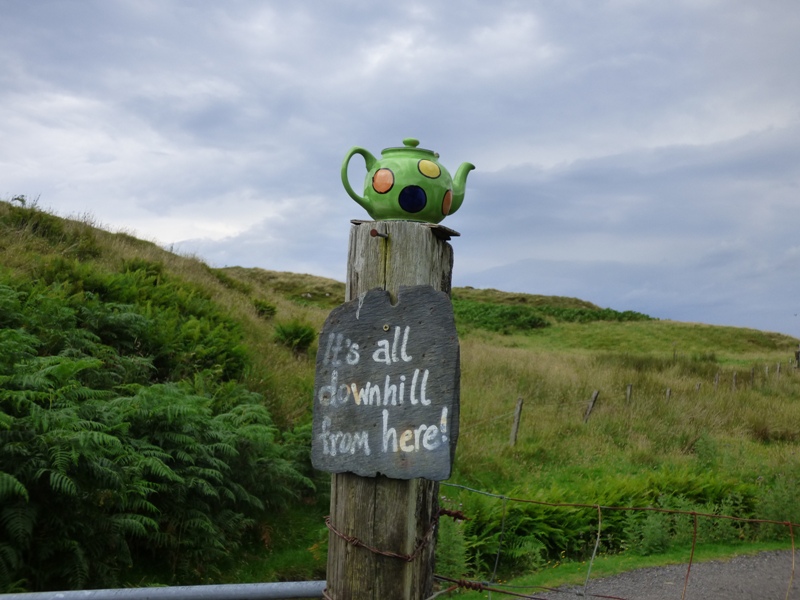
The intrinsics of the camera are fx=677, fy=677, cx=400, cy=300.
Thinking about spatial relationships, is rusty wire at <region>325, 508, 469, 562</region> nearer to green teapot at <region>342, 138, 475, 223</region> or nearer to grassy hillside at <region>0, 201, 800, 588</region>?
green teapot at <region>342, 138, 475, 223</region>

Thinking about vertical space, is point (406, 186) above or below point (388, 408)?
above

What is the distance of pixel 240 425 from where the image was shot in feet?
23.8

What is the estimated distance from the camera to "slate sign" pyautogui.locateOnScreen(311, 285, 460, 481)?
230 cm

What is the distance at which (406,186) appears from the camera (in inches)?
122

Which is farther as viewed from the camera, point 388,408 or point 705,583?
point 705,583

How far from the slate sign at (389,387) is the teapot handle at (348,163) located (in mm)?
890

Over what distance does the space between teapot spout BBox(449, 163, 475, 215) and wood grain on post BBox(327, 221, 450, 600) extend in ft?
2.52

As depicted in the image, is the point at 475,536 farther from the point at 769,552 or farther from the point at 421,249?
the point at 421,249

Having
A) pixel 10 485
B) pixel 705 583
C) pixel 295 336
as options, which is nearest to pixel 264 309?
pixel 295 336

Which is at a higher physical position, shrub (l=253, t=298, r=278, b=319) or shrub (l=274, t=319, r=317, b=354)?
shrub (l=253, t=298, r=278, b=319)

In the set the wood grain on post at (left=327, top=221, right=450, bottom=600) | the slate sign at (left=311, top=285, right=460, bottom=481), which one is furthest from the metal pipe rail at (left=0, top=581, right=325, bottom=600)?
the slate sign at (left=311, top=285, right=460, bottom=481)

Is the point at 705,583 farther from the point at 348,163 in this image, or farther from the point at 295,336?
the point at 295,336

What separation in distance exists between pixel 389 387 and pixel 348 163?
1.36 metres

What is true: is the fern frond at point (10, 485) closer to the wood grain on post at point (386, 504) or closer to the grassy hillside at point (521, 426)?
the grassy hillside at point (521, 426)
